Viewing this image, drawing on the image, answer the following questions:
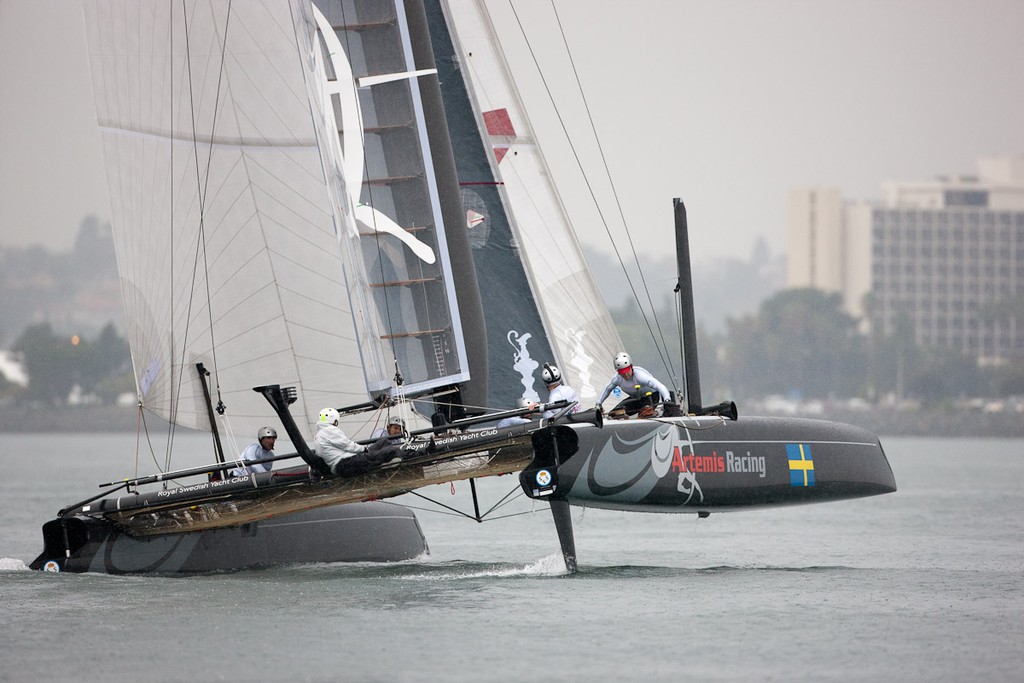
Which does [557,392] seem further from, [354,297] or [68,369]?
[68,369]

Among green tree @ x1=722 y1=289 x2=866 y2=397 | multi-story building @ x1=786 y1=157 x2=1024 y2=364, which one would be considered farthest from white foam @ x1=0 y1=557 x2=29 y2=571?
multi-story building @ x1=786 y1=157 x2=1024 y2=364

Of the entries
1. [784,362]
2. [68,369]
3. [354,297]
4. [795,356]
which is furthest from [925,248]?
[354,297]

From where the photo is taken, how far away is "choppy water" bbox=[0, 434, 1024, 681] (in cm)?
885

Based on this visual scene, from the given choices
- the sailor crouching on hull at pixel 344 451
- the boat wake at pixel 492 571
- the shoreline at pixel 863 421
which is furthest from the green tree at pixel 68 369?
the sailor crouching on hull at pixel 344 451

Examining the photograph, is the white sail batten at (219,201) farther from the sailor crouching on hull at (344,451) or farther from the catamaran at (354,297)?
the sailor crouching on hull at (344,451)

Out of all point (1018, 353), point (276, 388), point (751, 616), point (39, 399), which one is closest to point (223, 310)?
point (276, 388)

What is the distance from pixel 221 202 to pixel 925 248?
115 metres

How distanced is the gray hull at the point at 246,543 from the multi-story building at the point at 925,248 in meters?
106

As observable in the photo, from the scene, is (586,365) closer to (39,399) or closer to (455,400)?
(455,400)

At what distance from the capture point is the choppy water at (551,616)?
29.0 feet

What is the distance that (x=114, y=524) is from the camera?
12.7m

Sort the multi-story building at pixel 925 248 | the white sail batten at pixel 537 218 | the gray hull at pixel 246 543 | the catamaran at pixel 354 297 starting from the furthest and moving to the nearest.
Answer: the multi-story building at pixel 925 248
the white sail batten at pixel 537 218
the gray hull at pixel 246 543
the catamaran at pixel 354 297

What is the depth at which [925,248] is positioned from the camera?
405 ft

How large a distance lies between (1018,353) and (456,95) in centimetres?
10317
